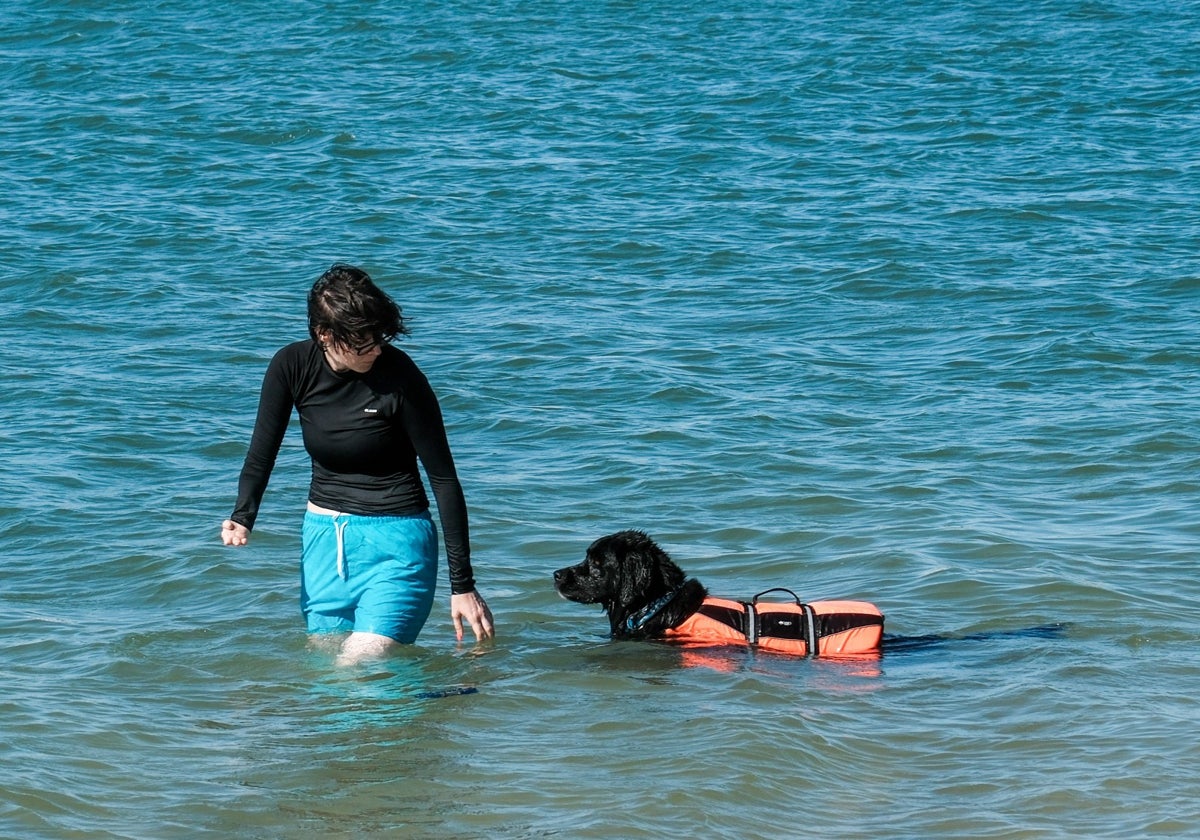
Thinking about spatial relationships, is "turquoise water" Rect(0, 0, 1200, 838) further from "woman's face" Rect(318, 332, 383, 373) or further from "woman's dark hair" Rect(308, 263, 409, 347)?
"woman's dark hair" Rect(308, 263, 409, 347)

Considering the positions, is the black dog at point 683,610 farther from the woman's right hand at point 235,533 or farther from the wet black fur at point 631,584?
the woman's right hand at point 235,533

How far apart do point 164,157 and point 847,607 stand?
15.2 meters

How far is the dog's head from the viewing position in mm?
7039

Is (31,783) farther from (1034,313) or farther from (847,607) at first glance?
(1034,313)

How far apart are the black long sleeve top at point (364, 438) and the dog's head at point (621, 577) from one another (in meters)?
1.30

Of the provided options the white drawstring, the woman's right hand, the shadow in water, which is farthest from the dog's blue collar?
the woman's right hand

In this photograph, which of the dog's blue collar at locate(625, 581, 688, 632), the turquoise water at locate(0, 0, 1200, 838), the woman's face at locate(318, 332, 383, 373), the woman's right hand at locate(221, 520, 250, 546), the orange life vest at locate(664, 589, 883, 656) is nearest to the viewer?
the woman's face at locate(318, 332, 383, 373)

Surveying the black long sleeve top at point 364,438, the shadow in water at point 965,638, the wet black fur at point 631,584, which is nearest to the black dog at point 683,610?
the wet black fur at point 631,584

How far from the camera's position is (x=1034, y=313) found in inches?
533

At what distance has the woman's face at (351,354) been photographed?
216 inches

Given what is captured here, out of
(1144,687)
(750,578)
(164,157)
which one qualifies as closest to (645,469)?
(750,578)

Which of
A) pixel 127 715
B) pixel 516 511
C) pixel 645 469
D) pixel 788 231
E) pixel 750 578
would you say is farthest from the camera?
pixel 788 231

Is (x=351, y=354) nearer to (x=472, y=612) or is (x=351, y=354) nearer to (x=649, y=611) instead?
(x=472, y=612)

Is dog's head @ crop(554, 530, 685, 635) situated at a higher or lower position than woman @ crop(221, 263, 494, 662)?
lower
